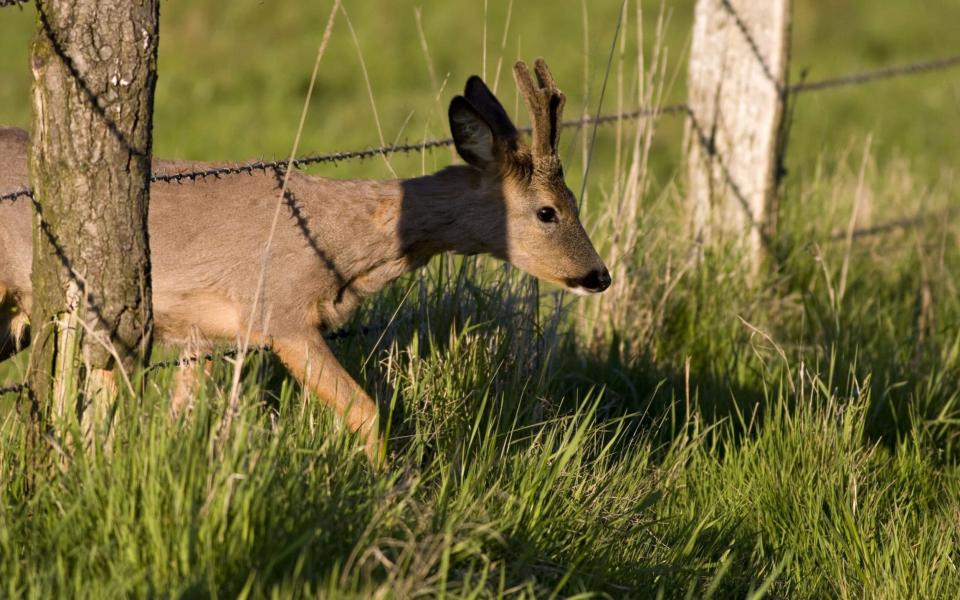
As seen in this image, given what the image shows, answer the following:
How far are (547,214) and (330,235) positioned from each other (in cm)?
83

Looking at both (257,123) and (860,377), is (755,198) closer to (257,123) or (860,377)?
(860,377)

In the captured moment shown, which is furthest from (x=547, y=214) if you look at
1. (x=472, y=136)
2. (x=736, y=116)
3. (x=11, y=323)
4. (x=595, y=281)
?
(x=736, y=116)

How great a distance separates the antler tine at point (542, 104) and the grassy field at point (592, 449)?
43cm

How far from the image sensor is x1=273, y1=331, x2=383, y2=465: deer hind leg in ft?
13.8

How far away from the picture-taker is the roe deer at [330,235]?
4.39 meters

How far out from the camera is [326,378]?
14.1 feet

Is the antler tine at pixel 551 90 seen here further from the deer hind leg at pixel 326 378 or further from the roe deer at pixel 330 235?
the deer hind leg at pixel 326 378

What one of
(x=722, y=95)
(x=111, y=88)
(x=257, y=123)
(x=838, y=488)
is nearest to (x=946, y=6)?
(x=257, y=123)

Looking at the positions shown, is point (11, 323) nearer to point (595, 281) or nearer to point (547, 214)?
point (547, 214)

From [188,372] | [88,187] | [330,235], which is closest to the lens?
[88,187]

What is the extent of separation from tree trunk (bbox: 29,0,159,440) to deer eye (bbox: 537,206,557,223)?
1.69 meters

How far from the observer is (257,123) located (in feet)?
35.3

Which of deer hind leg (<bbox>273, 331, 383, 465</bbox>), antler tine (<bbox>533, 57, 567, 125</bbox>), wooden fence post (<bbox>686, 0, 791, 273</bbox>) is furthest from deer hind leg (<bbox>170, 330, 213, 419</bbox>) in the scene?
wooden fence post (<bbox>686, 0, 791, 273</bbox>)

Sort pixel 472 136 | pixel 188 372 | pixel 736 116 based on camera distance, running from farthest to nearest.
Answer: pixel 736 116 < pixel 472 136 < pixel 188 372
